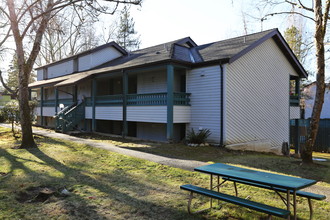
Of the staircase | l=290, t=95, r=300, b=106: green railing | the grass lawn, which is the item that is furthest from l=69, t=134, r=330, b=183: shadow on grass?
l=290, t=95, r=300, b=106: green railing

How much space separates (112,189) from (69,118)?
13.6m

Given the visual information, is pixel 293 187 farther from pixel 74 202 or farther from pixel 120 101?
pixel 120 101

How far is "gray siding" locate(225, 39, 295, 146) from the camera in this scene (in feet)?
43.7

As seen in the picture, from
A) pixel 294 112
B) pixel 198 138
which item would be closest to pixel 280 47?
pixel 294 112

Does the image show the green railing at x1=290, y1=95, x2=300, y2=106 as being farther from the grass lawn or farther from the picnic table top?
the picnic table top

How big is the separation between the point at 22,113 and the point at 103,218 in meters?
9.00

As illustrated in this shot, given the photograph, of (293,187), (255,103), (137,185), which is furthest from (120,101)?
(293,187)

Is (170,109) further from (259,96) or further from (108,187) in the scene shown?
(108,187)

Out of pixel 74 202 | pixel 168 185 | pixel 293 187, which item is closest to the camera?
pixel 293 187

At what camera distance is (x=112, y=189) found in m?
5.75

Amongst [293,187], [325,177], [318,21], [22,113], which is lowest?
[325,177]

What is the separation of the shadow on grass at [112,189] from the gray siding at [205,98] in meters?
6.84

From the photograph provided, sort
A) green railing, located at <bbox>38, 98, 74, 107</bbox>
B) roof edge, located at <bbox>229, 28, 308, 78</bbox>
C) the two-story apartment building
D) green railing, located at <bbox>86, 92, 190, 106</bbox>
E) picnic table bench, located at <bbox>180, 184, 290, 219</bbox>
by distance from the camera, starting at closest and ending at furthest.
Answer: picnic table bench, located at <bbox>180, 184, 290, 219</bbox>, the two-story apartment building, roof edge, located at <bbox>229, 28, 308, 78</bbox>, green railing, located at <bbox>86, 92, 190, 106</bbox>, green railing, located at <bbox>38, 98, 74, 107</bbox>

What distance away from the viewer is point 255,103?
1497 cm
